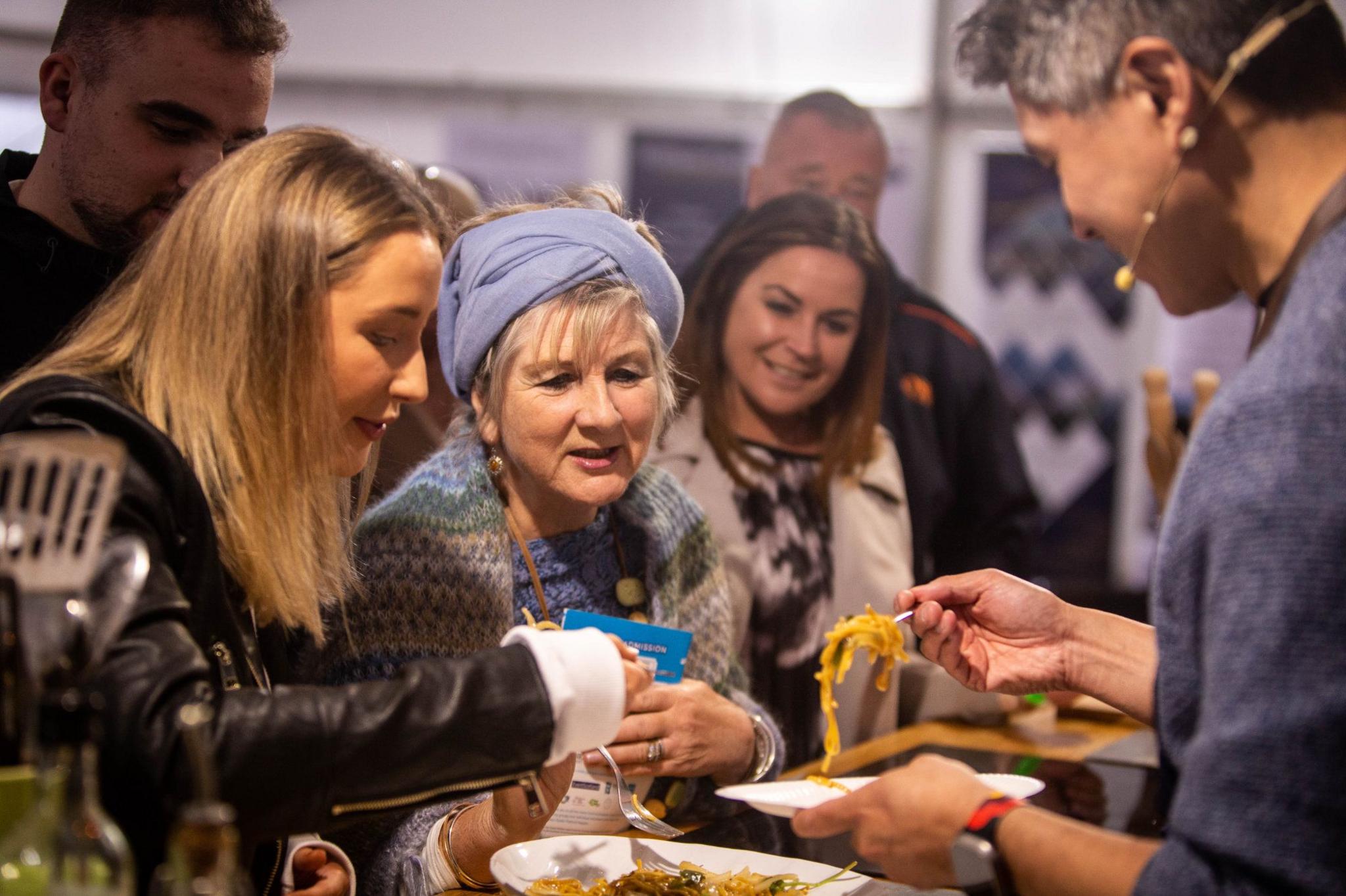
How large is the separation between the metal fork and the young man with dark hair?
1.29m

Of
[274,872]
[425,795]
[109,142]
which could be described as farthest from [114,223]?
[425,795]

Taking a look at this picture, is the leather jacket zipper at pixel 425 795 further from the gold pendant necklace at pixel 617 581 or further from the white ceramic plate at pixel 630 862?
the gold pendant necklace at pixel 617 581

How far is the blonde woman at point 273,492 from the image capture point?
142cm

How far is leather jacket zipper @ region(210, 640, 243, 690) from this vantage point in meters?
1.62

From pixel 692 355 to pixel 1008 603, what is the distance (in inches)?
69.3

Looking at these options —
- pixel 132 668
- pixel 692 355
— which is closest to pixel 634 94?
pixel 692 355

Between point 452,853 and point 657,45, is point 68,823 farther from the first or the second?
point 657,45

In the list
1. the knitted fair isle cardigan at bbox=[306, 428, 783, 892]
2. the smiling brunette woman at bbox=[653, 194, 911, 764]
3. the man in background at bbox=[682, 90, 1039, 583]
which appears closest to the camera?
the knitted fair isle cardigan at bbox=[306, 428, 783, 892]

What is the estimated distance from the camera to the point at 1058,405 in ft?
18.3

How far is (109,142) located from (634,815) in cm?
159

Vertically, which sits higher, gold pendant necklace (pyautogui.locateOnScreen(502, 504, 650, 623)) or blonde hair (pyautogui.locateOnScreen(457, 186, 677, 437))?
blonde hair (pyautogui.locateOnScreen(457, 186, 677, 437))

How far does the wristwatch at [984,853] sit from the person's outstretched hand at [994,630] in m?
0.64

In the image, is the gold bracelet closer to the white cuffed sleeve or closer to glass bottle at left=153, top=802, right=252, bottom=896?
the white cuffed sleeve

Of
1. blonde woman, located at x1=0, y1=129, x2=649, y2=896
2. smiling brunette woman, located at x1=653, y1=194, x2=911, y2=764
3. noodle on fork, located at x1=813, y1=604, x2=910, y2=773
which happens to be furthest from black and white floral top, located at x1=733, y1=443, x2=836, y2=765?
blonde woman, located at x1=0, y1=129, x2=649, y2=896
